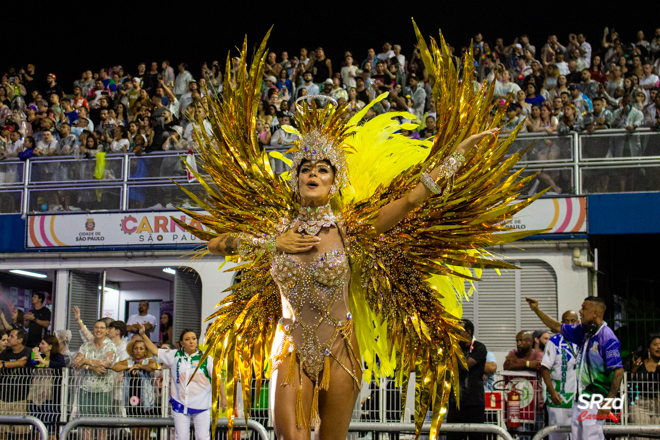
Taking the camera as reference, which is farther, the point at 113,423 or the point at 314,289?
the point at 113,423

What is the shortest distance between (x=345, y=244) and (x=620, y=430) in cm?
307

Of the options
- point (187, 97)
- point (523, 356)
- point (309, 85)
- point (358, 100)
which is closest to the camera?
point (523, 356)

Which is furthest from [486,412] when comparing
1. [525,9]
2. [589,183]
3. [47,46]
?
Result: [47,46]

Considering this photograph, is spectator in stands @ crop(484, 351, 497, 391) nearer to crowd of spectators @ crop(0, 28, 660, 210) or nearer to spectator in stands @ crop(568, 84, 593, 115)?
crowd of spectators @ crop(0, 28, 660, 210)

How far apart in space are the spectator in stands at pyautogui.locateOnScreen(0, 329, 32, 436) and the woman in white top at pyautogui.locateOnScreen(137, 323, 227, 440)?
4.56 ft

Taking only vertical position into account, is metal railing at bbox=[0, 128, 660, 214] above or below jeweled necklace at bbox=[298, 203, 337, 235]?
above

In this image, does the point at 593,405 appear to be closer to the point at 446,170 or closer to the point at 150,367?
the point at 446,170

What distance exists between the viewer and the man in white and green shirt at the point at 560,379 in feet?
19.1

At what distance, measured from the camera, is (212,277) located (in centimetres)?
1032

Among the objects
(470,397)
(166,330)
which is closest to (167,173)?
(166,330)

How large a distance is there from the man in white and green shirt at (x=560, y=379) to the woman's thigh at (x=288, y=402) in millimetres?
3270

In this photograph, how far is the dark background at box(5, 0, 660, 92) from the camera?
15578 millimetres

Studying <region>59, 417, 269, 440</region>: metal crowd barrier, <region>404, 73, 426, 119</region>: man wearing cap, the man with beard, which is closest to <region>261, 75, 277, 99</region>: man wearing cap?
<region>404, 73, 426, 119</region>: man wearing cap

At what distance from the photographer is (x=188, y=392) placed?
6039 millimetres
